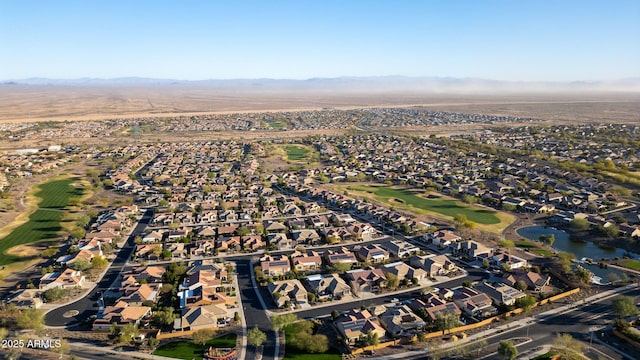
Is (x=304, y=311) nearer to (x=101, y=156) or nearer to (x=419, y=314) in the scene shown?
(x=419, y=314)

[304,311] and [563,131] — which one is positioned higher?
[563,131]

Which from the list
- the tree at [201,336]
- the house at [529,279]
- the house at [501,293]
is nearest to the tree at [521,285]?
the house at [529,279]

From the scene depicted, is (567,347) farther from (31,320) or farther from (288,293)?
(31,320)

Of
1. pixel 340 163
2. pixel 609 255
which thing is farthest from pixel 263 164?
pixel 609 255

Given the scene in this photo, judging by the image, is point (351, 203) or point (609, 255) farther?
point (351, 203)

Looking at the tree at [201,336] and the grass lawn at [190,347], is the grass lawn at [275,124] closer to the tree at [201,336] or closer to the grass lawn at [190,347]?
the tree at [201,336]

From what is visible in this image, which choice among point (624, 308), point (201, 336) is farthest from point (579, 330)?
point (201, 336)

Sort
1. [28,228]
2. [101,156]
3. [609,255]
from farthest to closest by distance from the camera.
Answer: [101,156] < [28,228] < [609,255]
